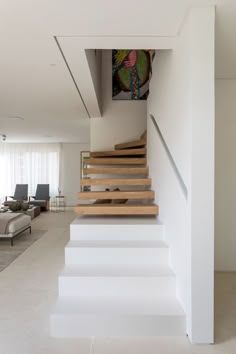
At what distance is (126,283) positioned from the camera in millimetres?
2500

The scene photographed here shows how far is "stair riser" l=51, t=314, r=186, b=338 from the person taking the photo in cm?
216

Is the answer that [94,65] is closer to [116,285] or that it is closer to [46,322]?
[116,285]

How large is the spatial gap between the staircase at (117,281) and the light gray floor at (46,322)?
0.32 ft

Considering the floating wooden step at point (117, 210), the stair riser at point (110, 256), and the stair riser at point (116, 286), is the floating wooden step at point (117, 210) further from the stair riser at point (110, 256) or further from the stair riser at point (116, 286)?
the stair riser at point (116, 286)

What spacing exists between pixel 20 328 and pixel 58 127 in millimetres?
5579

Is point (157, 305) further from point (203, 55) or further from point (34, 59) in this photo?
point (34, 59)

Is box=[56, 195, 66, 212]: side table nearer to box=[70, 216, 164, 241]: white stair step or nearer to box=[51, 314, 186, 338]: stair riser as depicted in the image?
box=[70, 216, 164, 241]: white stair step

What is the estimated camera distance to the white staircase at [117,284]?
2172mm

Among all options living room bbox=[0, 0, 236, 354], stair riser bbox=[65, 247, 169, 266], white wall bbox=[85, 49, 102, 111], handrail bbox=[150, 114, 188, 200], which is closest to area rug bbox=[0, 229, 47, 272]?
living room bbox=[0, 0, 236, 354]

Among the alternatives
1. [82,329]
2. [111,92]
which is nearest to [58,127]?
[111,92]

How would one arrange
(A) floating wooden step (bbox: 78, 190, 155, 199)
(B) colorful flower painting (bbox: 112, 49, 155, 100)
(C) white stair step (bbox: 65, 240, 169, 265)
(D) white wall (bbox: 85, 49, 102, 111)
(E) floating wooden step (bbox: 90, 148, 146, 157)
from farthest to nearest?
(B) colorful flower painting (bbox: 112, 49, 155, 100) → (E) floating wooden step (bbox: 90, 148, 146, 157) → (A) floating wooden step (bbox: 78, 190, 155, 199) → (D) white wall (bbox: 85, 49, 102, 111) → (C) white stair step (bbox: 65, 240, 169, 265)

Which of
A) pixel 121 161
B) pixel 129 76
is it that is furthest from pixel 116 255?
pixel 129 76

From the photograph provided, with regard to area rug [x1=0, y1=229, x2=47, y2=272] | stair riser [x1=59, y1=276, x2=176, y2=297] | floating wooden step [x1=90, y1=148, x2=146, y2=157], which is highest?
floating wooden step [x1=90, y1=148, x2=146, y2=157]

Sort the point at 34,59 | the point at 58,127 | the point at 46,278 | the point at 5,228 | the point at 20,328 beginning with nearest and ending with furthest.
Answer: the point at 20,328, the point at 34,59, the point at 46,278, the point at 5,228, the point at 58,127
